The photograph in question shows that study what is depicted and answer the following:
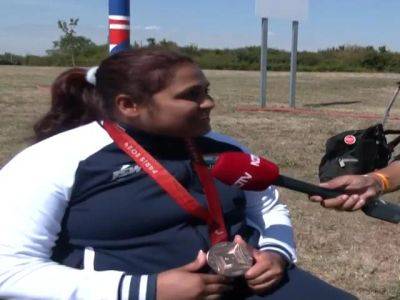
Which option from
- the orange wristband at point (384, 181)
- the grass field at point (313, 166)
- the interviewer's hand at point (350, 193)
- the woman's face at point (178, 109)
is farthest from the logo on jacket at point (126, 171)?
the orange wristband at point (384, 181)

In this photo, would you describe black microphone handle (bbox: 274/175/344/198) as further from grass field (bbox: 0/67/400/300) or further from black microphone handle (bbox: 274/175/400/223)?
grass field (bbox: 0/67/400/300)

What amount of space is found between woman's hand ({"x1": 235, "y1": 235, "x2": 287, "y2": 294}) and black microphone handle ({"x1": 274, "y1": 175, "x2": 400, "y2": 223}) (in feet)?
0.76

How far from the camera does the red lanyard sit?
2.04m

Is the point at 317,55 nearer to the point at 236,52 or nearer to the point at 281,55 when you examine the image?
the point at 281,55

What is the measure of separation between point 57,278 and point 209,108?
0.72 meters

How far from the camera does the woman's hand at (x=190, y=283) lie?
1917 mm

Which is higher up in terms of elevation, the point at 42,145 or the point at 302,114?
the point at 42,145

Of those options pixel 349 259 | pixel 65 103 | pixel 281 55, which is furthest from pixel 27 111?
pixel 281 55

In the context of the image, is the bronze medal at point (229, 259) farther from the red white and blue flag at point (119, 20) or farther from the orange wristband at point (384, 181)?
the red white and blue flag at point (119, 20)

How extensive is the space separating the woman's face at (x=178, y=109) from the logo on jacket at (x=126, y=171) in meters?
0.15

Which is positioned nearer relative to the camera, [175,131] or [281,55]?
[175,131]

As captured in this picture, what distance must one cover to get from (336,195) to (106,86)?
84 cm

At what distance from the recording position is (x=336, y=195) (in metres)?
2.20

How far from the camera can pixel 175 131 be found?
84.8 inches
